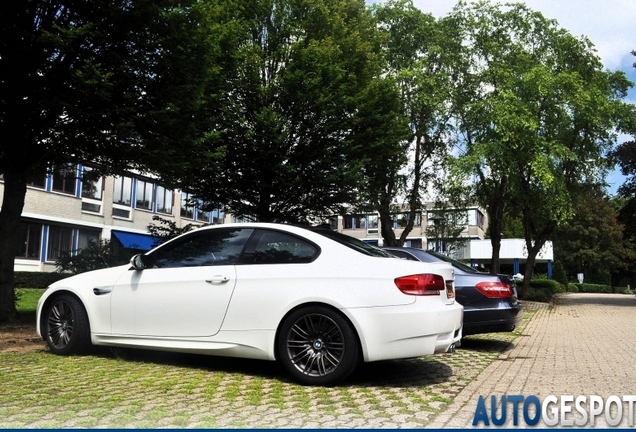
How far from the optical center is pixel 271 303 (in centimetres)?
638

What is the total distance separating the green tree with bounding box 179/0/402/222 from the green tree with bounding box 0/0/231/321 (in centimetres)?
530

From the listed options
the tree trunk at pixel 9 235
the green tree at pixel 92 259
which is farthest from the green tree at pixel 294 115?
the tree trunk at pixel 9 235

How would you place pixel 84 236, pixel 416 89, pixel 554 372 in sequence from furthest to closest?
1. pixel 84 236
2. pixel 416 89
3. pixel 554 372

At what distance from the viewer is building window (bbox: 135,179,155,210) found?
40.2m

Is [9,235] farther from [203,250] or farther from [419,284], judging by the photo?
[419,284]

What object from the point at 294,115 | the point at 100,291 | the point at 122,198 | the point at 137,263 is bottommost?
the point at 100,291

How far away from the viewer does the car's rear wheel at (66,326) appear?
745 cm

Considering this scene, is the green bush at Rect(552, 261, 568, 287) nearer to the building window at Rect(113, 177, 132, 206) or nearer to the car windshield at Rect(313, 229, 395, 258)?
the building window at Rect(113, 177, 132, 206)

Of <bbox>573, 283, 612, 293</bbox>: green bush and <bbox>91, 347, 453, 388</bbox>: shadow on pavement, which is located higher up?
<bbox>573, 283, 612, 293</bbox>: green bush

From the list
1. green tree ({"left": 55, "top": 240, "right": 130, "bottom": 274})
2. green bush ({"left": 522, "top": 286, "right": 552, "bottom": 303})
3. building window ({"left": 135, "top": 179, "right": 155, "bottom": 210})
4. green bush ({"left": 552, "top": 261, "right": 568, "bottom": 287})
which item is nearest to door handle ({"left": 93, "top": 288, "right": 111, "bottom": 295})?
green tree ({"left": 55, "top": 240, "right": 130, "bottom": 274})

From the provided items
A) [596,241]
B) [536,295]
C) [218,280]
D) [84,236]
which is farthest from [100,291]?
[596,241]

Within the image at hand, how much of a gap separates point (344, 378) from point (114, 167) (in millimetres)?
7291

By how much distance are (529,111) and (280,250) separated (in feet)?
69.7

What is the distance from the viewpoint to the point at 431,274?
6.29 metres
